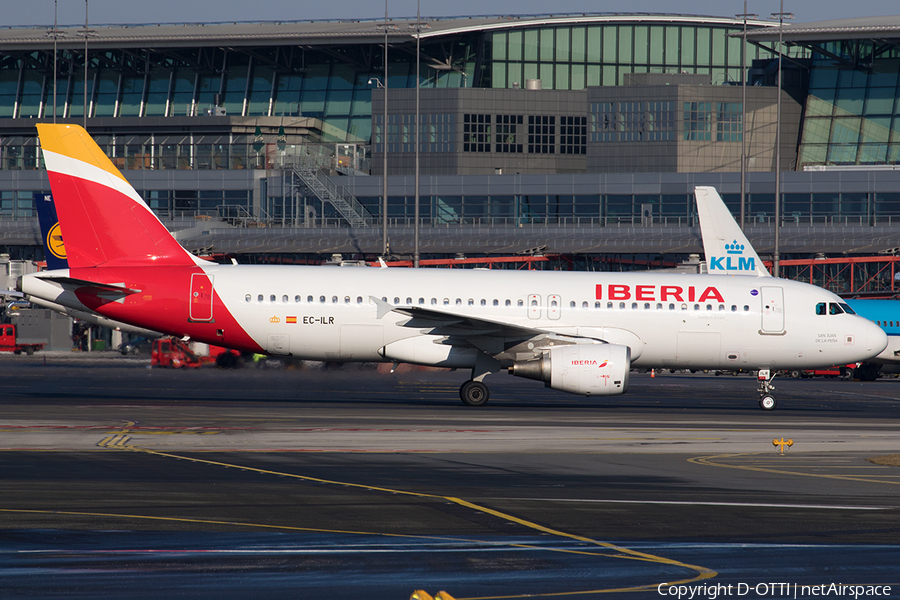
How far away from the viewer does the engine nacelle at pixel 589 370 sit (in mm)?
27188

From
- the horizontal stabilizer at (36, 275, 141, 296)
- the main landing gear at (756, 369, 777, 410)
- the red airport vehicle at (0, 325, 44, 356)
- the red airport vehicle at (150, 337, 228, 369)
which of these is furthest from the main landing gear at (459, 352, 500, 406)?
the red airport vehicle at (0, 325, 44, 356)

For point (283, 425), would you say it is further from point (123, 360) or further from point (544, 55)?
point (544, 55)

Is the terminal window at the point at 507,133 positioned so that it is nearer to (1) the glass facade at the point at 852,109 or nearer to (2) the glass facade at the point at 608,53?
(2) the glass facade at the point at 608,53

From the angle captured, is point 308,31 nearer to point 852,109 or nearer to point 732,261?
point 852,109

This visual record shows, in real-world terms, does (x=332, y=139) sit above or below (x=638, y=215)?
above

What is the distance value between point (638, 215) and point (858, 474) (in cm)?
6045

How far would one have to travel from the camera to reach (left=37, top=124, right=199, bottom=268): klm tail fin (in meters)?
28.9

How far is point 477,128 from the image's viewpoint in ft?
289

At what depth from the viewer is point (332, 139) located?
311 feet

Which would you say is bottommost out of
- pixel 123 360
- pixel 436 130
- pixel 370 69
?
pixel 123 360

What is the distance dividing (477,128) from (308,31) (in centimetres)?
2180

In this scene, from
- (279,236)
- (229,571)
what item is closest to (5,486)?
(229,571)

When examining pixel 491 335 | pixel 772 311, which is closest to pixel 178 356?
pixel 491 335

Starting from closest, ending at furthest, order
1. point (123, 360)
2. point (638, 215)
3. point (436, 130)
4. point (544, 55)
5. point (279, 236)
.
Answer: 1. point (123, 360)
2. point (279, 236)
3. point (638, 215)
4. point (436, 130)
5. point (544, 55)
